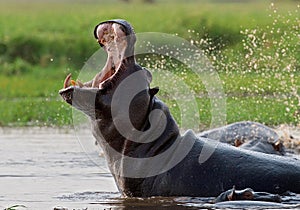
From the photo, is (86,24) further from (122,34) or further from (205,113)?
(122,34)

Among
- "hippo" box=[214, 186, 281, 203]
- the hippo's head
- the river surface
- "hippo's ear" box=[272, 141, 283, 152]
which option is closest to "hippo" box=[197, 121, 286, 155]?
"hippo's ear" box=[272, 141, 283, 152]

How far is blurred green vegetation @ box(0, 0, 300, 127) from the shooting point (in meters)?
12.5

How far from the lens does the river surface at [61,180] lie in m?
6.41

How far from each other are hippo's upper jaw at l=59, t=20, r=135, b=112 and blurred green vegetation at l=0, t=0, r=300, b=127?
11.5 feet

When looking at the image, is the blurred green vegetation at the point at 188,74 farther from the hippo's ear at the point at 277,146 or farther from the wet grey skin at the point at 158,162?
the wet grey skin at the point at 158,162

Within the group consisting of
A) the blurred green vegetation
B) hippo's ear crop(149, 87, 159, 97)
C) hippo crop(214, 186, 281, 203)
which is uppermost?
hippo's ear crop(149, 87, 159, 97)

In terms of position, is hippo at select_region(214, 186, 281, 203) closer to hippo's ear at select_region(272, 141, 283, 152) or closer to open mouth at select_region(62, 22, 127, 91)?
open mouth at select_region(62, 22, 127, 91)

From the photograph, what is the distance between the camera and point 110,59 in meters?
6.43

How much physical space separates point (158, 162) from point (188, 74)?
9338 millimetres

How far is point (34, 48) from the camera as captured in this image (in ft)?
76.5

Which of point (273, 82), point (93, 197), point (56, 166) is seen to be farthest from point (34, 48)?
point (93, 197)

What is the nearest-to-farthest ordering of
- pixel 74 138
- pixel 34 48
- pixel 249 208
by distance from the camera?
1. pixel 249 208
2. pixel 74 138
3. pixel 34 48

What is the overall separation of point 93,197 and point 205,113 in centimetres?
619

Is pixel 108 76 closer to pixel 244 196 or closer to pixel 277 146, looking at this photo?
pixel 244 196
